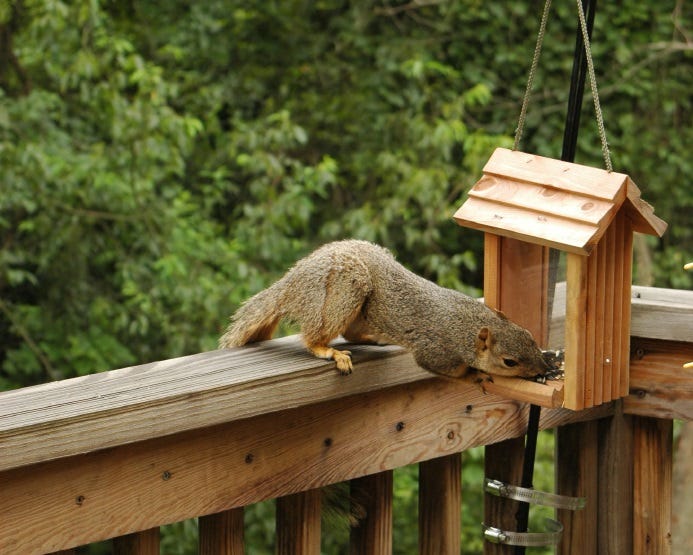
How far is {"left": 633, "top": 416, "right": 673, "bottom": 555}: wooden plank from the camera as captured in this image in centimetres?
195

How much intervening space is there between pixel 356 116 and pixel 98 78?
1652 millimetres

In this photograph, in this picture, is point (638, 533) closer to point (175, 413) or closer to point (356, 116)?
point (175, 413)

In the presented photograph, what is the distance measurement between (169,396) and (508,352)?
554mm

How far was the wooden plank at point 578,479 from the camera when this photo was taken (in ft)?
6.47

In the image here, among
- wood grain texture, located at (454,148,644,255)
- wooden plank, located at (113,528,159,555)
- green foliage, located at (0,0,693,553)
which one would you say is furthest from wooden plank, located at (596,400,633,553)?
green foliage, located at (0,0,693,553)

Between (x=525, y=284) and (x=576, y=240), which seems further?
(x=525, y=284)

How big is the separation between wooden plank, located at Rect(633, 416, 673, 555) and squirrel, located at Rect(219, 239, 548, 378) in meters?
0.39

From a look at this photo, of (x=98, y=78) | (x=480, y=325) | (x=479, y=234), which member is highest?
(x=98, y=78)

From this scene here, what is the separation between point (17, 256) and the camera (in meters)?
4.32

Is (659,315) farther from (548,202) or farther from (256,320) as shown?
(256,320)

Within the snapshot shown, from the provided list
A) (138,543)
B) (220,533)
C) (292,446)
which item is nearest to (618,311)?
(292,446)

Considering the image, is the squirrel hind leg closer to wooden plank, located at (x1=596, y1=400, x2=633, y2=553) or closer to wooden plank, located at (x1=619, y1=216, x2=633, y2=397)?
wooden plank, located at (x1=619, y1=216, x2=633, y2=397)

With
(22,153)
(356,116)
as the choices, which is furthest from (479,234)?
(22,153)

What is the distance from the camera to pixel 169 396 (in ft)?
4.50
